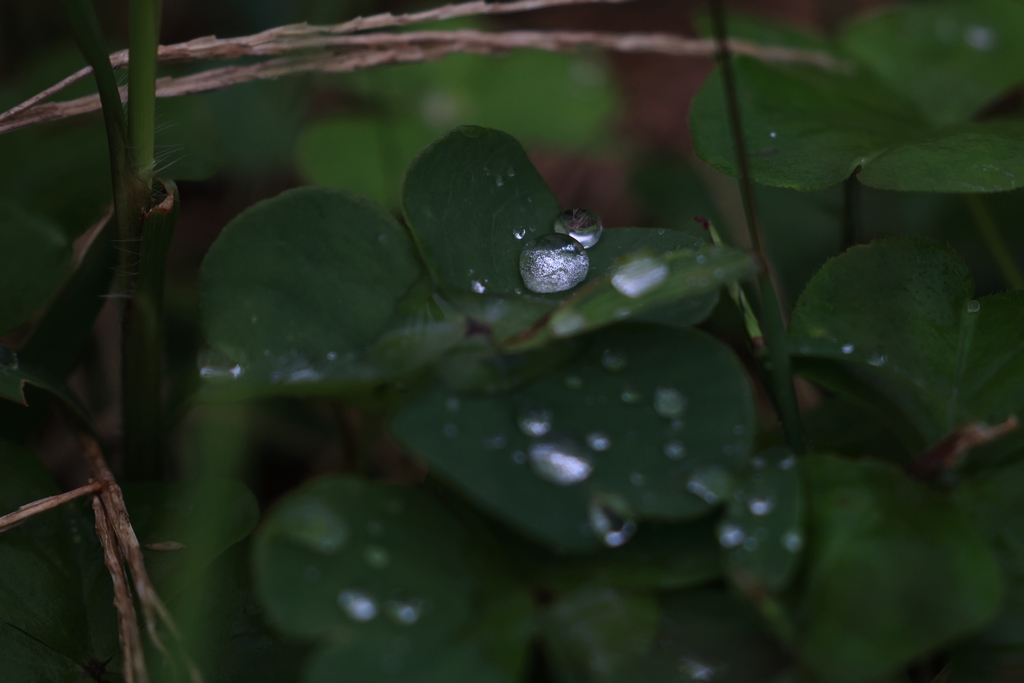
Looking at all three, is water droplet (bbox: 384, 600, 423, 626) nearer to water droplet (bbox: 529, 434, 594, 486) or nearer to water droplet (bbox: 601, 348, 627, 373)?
water droplet (bbox: 529, 434, 594, 486)

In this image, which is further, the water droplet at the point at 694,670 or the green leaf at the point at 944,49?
the green leaf at the point at 944,49

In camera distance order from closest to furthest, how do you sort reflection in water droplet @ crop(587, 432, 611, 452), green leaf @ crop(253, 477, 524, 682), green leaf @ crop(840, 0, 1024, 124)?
green leaf @ crop(253, 477, 524, 682) < reflection in water droplet @ crop(587, 432, 611, 452) < green leaf @ crop(840, 0, 1024, 124)

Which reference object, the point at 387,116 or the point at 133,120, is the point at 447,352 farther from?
the point at 387,116

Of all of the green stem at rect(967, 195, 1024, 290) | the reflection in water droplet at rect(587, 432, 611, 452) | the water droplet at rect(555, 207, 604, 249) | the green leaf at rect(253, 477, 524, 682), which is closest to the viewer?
the green leaf at rect(253, 477, 524, 682)

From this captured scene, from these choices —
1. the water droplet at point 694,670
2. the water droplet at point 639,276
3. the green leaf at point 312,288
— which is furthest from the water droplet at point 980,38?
the water droplet at point 694,670

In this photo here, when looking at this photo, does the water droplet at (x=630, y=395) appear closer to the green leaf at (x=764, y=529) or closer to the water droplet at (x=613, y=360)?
the water droplet at (x=613, y=360)

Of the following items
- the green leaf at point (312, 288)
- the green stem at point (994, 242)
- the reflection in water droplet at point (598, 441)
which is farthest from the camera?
the green stem at point (994, 242)

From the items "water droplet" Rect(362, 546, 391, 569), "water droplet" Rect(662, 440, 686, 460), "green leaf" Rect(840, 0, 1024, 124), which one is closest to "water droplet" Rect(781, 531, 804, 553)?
"water droplet" Rect(662, 440, 686, 460)
